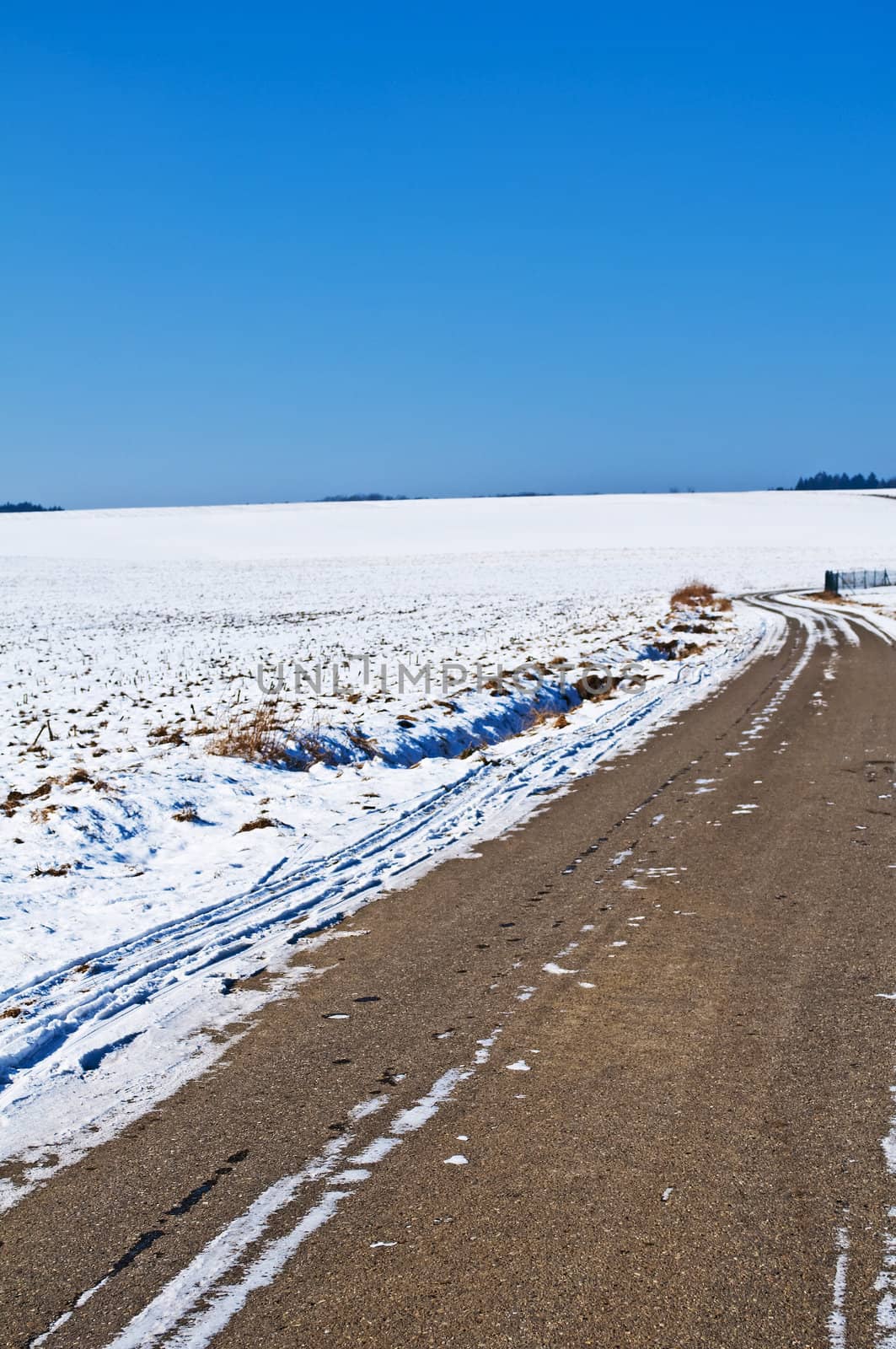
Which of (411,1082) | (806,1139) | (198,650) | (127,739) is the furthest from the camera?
(198,650)

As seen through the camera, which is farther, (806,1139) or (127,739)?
(127,739)

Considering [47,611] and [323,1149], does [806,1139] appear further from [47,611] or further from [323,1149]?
[47,611]

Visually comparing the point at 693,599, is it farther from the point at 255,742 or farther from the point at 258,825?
the point at 258,825

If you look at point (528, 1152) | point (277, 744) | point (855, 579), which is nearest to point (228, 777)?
point (277, 744)

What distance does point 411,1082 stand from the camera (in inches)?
175

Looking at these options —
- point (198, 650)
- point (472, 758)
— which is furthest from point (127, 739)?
point (198, 650)

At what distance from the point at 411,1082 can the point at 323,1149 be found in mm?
593

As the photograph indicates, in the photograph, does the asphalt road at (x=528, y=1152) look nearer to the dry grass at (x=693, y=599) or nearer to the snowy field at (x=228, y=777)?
the snowy field at (x=228, y=777)

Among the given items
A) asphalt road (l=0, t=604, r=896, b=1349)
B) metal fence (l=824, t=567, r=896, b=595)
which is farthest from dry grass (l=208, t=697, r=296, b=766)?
metal fence (l=824, t=567, r=896, b=595)

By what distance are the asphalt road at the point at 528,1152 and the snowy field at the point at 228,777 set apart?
1.64 ft

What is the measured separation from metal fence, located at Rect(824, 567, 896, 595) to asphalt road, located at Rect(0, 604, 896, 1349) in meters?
47.6

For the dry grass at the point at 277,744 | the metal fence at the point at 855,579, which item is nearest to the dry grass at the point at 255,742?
the dry grass at the point at 277,744

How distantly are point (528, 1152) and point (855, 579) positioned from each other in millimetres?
57222

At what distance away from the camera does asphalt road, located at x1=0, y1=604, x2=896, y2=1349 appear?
304 centimetres
